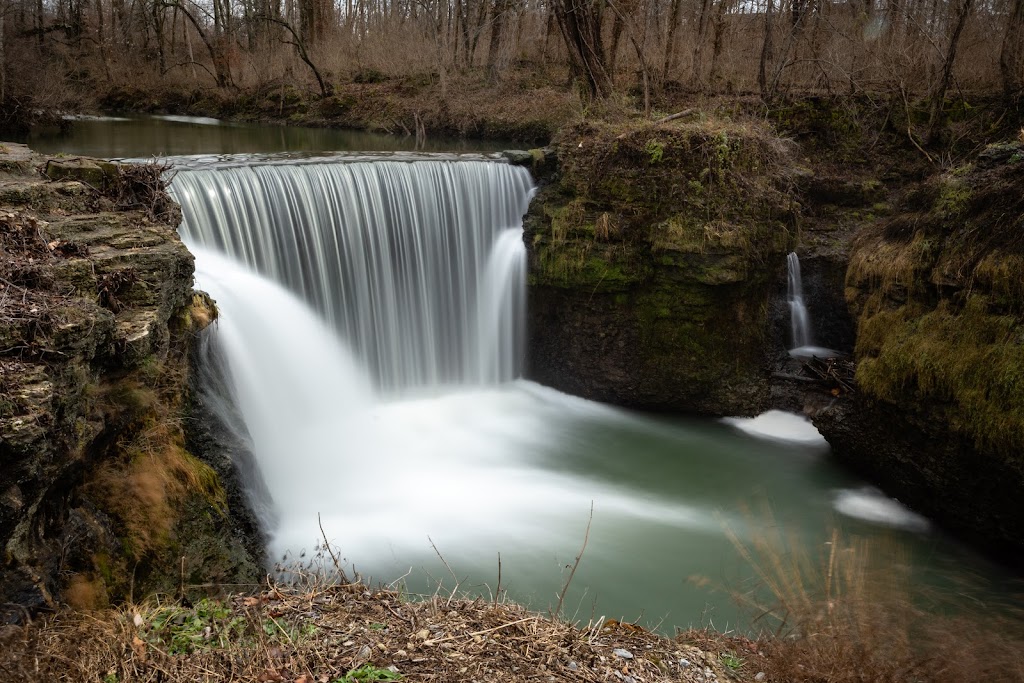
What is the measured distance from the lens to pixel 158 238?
5.21 metres

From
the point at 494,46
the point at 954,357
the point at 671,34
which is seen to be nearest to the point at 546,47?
the point at 494,46

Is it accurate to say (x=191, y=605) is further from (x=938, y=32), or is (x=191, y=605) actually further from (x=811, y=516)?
(x=938, y=32)

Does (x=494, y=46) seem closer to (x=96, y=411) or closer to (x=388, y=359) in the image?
(x=388, y=359)

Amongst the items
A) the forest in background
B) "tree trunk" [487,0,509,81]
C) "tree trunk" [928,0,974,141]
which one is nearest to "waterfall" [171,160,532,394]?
the forest in background

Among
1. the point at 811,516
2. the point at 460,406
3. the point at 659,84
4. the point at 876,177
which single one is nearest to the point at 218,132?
the point at 659,84

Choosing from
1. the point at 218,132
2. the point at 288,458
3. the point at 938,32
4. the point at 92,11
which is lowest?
the point at 288,458

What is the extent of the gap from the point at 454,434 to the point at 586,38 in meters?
7.94

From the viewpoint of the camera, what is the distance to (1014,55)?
10.2m

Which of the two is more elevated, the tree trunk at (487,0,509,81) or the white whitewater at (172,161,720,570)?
the tree trunk at (487,0,509,81)

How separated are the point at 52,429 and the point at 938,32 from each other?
45.9ft

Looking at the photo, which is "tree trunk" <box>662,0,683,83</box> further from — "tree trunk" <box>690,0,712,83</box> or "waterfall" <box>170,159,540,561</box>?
"waterfall" <box>170,159,540,561</box>

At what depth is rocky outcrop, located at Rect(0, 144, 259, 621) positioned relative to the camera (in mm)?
3082

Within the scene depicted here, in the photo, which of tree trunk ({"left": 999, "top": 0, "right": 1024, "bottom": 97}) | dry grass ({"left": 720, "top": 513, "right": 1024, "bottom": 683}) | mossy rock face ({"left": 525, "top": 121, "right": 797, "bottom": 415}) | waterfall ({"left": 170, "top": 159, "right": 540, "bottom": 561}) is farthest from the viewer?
tree trunk ({"left": 999, "top": 0, "right": 1024, "bottom": 97})

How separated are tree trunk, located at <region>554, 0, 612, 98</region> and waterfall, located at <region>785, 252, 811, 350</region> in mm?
4669
